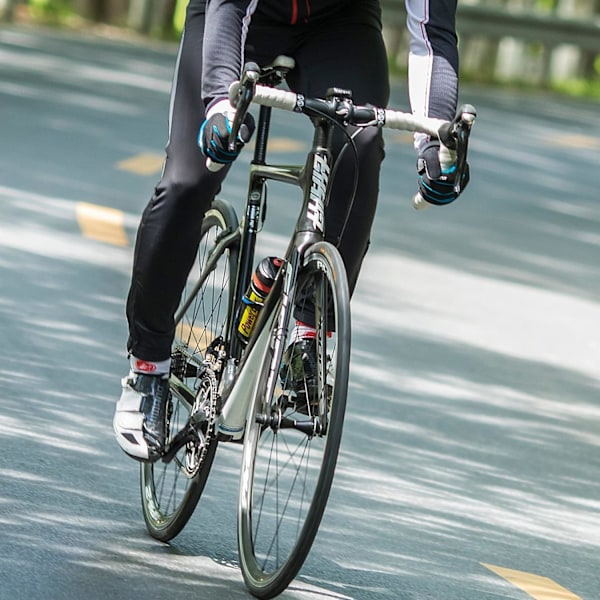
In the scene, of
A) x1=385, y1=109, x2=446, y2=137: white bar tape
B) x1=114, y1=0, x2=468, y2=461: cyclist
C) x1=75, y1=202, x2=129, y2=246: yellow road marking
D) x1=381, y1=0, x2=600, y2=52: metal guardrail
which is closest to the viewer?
x1=385, y1=109, x2=446, y2=137: white bar tape

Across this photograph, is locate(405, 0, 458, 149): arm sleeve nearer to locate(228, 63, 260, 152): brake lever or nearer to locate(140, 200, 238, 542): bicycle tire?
locate(228, 63, 260, 152): brake lever

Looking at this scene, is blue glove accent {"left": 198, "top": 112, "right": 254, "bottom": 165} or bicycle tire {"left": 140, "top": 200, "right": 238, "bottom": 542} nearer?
blue glove accent {"left": 198, "top": 112, "right": 254, "bottom": 165}

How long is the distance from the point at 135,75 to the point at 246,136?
42.7ft

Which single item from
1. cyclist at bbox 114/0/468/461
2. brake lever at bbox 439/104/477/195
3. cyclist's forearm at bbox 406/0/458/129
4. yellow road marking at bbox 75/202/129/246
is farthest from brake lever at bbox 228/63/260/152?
yellow road marking at bbox 75/202/129/246

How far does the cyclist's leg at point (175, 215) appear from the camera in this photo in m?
4.71

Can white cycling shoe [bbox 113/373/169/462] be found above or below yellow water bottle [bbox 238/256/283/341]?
below

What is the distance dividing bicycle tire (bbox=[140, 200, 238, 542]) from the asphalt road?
0.10 m

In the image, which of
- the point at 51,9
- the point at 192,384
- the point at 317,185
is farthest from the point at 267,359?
the point at 51,9

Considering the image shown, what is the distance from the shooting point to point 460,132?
13.7ft

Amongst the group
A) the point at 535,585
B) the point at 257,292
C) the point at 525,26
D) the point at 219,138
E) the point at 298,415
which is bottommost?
the point at 535,585

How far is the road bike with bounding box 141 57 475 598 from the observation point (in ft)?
13.6

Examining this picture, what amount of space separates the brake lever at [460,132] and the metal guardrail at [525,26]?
60.0ft

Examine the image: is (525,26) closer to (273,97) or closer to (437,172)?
(437,172)

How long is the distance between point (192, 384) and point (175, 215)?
2.14 ft
